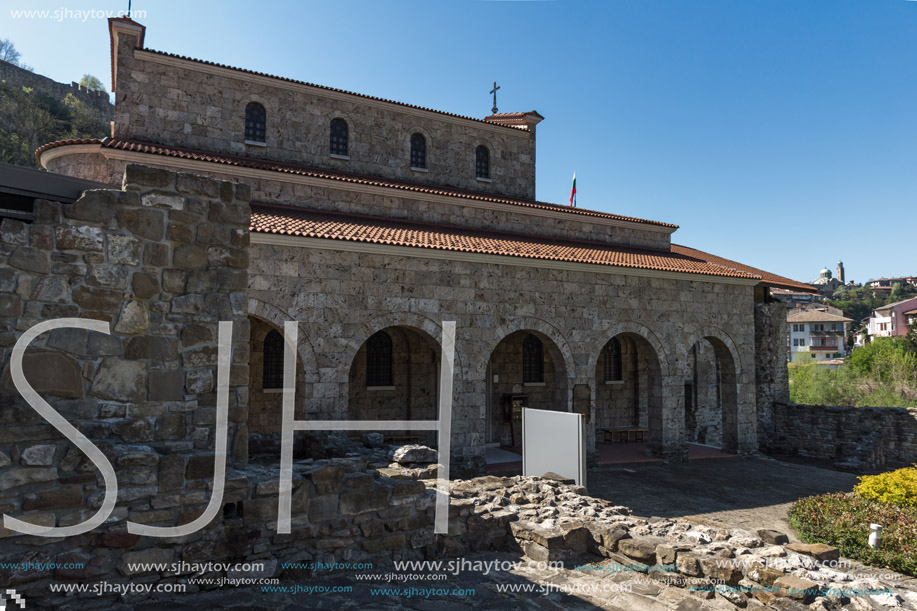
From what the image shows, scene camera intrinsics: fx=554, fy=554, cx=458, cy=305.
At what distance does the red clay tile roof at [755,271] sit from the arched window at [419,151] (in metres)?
9.94

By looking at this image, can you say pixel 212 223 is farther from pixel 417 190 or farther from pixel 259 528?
pixel 417 190

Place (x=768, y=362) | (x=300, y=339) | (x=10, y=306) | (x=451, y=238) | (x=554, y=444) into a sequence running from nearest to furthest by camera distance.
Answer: (x=10, y=306)
(x=554, y=444)
(x=300, y=339)
(x=451, y=238)
(x=768, y=362)

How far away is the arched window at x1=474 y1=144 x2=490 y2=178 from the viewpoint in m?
19.2

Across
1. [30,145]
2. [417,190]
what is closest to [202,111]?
[417,190]

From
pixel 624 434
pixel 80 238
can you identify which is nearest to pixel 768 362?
pixel 624 434

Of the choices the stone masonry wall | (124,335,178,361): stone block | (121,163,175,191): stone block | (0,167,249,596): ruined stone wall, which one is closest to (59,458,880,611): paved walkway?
(0,167,249,596): ruined stone wall

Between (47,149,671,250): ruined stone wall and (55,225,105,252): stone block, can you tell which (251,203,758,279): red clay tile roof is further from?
(55,225,105,252): stone block

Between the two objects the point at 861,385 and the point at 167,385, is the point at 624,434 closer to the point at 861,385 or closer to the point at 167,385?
the point at 167,385

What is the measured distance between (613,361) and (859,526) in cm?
1035

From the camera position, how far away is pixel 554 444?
907cm

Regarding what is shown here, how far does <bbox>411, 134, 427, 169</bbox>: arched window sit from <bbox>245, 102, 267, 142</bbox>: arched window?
4.60 m

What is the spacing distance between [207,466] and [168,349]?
1067mm

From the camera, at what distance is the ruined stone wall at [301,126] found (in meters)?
14.5

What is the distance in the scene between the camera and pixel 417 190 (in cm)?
1526
